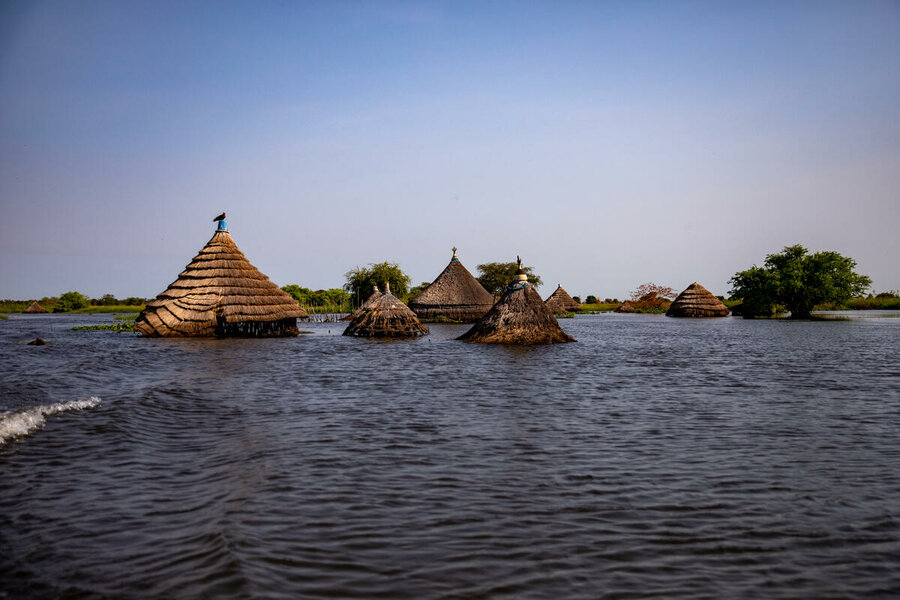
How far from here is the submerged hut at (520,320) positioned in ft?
79.0

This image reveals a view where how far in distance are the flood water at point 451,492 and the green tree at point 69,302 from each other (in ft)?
273

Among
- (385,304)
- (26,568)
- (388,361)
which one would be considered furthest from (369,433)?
(385,304)

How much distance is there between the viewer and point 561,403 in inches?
417

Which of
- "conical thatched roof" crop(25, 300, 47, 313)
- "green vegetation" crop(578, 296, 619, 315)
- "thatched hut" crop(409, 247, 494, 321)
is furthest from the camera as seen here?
"green vegetation" crop(578, 296, 619, 315)

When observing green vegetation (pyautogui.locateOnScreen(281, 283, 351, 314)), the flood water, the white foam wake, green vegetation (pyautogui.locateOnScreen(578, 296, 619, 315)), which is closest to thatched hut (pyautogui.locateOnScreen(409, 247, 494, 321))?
green vegetation (pyautogui.locateOnScreen(281, 283, 351, 314))

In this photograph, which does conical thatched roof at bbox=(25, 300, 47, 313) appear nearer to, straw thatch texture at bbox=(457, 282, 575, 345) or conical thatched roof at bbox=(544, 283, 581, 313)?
conical thatched roof at bbox=(544, 283, 581, 313)

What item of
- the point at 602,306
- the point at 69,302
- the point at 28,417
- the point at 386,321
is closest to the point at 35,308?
the point at 69,302

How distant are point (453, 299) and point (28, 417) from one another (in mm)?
38181

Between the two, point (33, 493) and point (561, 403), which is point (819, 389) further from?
point (33, 493)

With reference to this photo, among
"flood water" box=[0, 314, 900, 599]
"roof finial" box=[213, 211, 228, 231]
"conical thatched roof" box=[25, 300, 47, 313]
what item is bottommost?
"flood water" box=[0, 314, 900, 599]

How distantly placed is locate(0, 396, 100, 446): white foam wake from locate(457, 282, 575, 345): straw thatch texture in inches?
623

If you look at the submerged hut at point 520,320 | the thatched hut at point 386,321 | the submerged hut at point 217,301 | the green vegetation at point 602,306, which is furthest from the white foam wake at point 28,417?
the green vegetation at point 602,306

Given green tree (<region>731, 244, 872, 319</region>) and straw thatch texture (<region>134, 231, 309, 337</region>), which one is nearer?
straw thatch texture (<region>134, 231, 309, 337</region>)

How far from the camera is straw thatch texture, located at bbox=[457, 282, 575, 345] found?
24078mm
